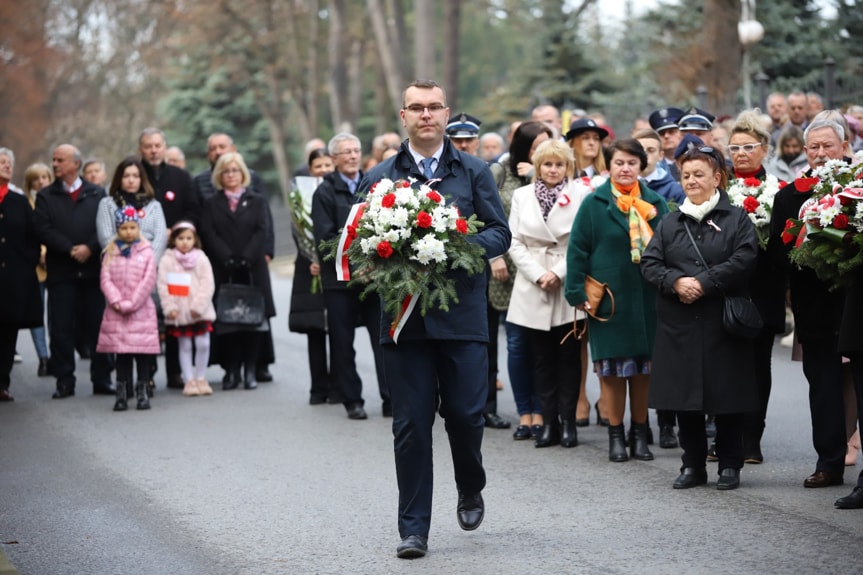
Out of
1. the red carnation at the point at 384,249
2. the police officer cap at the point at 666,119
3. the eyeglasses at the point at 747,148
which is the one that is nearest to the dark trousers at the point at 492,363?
the police officer cap at the point at 666,119

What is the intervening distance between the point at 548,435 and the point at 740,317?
2.38m

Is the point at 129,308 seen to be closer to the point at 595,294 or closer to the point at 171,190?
the point at 171,190

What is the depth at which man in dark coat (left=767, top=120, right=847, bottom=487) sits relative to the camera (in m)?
8.55

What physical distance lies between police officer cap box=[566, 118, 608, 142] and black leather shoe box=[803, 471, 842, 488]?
3688mm

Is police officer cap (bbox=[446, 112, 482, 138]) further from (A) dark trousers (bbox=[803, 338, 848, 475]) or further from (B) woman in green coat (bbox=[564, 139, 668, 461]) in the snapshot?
(A) dark trousers (bbox=[803, 338, 848, 475])

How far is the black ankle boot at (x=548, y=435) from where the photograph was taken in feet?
33.9

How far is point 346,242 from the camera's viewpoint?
7340mm

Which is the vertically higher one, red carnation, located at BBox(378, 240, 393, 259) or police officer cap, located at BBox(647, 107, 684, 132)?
police officer cap, located at BBox(647, 107, 684, 132)

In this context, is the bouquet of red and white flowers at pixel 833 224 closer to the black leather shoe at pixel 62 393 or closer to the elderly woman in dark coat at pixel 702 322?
the elderly woman in dark coat at pixel 702 322

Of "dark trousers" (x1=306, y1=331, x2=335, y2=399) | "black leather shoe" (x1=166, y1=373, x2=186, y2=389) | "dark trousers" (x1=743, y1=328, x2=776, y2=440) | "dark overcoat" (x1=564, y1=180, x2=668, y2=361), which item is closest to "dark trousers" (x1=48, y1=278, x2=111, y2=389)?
"black leather shoe" (x1=166, y1=373, x2=186, y2=389)

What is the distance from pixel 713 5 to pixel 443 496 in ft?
54.1

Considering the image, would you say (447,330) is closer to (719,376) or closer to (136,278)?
(719,376)

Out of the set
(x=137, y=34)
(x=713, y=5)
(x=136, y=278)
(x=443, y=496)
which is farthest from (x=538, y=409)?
(x=137, y=34)

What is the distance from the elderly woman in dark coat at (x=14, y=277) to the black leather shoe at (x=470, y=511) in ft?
24.0
